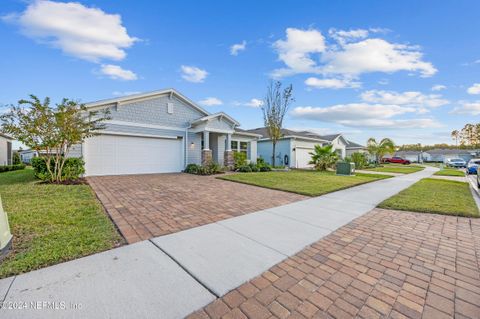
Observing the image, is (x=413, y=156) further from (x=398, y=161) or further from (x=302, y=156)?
(x=302, y=156)

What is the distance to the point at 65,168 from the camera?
898 centimetres

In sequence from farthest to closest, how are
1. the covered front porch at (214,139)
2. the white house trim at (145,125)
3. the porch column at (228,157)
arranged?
the porch column at (228,157) → the covered front porch at (214,139) → the white house trim at (145,125)

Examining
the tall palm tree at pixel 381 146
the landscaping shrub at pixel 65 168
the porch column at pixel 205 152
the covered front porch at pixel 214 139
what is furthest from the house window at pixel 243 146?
the tall palm tree at pixel 381 146

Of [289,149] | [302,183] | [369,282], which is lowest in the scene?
[369,282]

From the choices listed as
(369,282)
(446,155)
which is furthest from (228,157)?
(446,155)

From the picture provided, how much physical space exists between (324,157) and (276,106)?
6396 millimetres

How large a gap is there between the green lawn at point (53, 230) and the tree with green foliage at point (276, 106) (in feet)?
50.5

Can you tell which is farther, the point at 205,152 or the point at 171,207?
the point at 205,152

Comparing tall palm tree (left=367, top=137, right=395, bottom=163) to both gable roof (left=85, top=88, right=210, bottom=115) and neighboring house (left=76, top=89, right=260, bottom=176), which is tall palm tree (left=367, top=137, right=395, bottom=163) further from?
gable roof (left=85, top=88, right=210, bottom=115)

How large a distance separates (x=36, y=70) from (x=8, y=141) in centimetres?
1318

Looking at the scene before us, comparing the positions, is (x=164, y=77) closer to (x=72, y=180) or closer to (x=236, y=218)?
(x=72, y=180)

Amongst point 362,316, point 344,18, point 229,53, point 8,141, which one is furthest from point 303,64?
point 8,141

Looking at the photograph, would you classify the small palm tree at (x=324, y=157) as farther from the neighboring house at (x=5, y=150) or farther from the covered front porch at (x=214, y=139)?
the neighboring house at (x=5, y=150)

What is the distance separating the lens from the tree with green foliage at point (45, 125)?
7.52 meters
